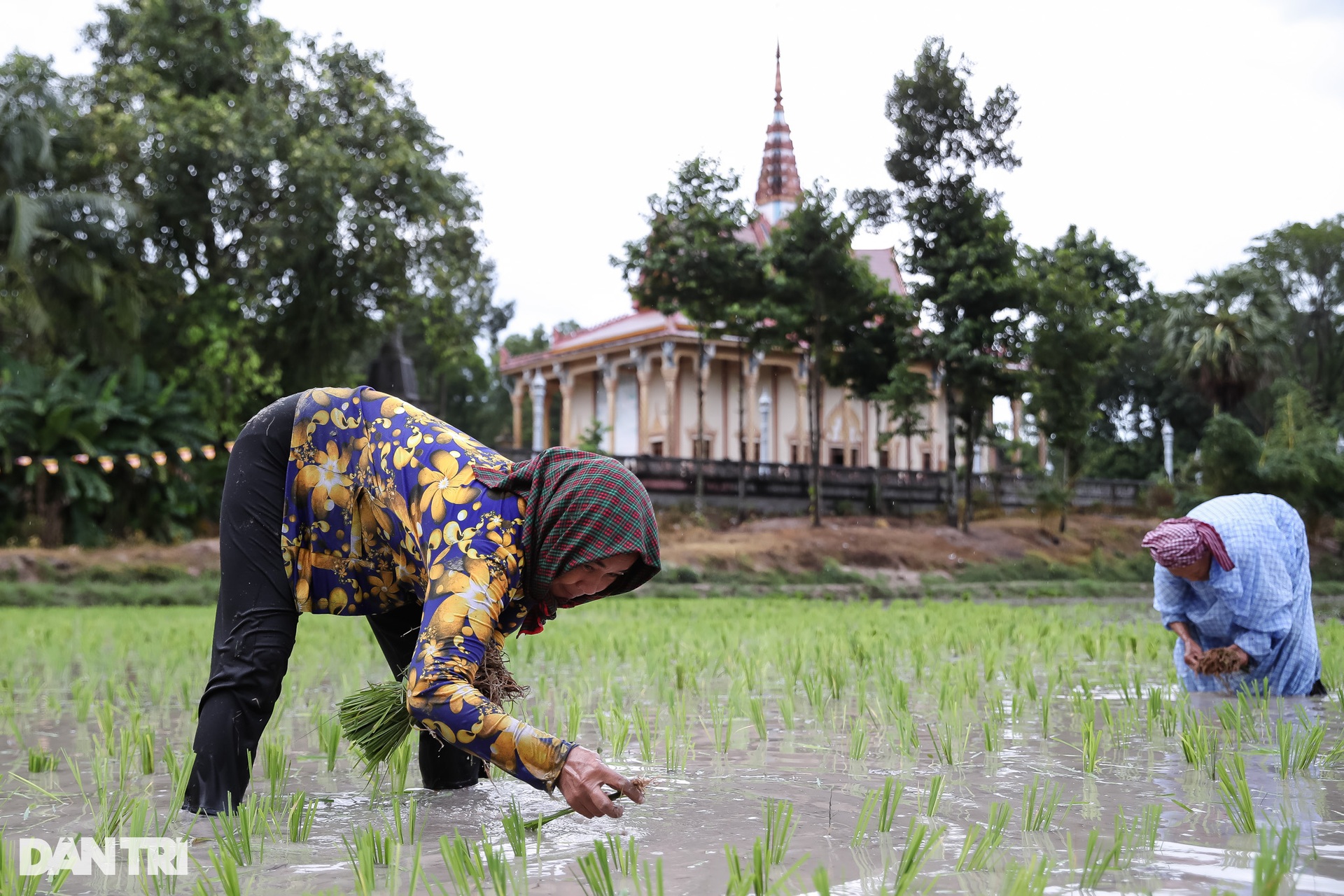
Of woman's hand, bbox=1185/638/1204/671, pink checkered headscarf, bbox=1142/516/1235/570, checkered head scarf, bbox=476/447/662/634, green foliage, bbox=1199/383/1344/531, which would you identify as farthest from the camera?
green foliage, bbox=1199/383/1344/531

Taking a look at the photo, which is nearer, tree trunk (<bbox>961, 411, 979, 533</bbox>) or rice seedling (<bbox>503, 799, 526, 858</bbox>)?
rice seedling (<bbox>503, 799, 526, 858</bbox>)

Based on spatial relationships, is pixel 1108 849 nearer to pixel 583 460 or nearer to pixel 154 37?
pixel 583 460

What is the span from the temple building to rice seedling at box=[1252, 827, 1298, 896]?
26765mm

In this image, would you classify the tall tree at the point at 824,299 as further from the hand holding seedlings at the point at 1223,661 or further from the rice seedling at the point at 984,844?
the rice seedling at the point at 984,844

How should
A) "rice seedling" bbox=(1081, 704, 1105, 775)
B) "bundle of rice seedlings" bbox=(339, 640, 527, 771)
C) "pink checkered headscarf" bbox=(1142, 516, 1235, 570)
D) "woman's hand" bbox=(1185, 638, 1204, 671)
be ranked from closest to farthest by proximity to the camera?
"bundle of rice seedlings" bbox=(339, 640, 527, 771), "rice seedling" bbox=(1081, 704, 1105, 775), "pink checkered headscarf" bbox=(1142, 516, 1235, 570), "woman's hand" bbox=(1185, 638, 1204, 671)

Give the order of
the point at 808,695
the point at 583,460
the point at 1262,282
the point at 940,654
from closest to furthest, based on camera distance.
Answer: the point at 583,460 → the point at 808,695 → the point at 940,654 → the point at 1262,282

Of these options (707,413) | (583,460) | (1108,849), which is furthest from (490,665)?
(707,413)

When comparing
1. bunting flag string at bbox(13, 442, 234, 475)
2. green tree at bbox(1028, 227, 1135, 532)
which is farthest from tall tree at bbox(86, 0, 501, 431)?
green tree at bbox(1028, 227, 1135, 532)

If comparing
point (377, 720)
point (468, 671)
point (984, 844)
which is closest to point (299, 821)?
point (377, 720)

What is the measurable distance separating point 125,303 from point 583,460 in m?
19.3

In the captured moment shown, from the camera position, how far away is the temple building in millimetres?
29875

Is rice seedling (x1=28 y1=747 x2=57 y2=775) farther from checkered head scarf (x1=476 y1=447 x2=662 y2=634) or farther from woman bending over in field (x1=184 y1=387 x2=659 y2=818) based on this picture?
checkered head scarf (x1=476 y1=447 x2=662 y2=634)

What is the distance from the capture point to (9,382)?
61.9 ft

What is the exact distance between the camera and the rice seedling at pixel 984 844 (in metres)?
1.99
